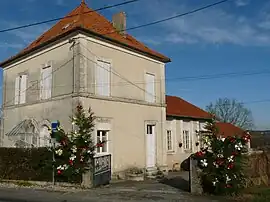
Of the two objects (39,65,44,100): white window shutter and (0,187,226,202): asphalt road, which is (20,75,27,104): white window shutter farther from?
(0,187,226,202): asphalt road

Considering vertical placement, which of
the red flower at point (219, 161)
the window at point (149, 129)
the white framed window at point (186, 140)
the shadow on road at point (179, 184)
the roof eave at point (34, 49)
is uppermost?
the roof eave at point (34, 49)

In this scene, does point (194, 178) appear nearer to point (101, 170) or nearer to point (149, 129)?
point (101, 170)

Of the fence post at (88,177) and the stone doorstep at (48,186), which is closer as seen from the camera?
the stone doorstep at (48,186)

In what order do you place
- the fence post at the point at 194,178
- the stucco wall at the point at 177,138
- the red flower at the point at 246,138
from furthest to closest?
the stucco wall at the point at 177,138, the fence post at the point at 194,178, the red flower at the point at 246,138

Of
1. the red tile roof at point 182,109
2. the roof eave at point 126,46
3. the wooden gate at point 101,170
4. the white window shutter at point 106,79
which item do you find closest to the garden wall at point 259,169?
the wooden gate at point 101,170

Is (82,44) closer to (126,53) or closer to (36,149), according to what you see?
(126,53)

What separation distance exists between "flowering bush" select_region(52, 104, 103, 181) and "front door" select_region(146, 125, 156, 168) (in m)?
5.62

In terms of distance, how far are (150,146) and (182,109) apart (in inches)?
→ 281

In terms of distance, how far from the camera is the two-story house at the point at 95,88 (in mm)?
16484

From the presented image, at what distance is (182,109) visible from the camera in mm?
26141

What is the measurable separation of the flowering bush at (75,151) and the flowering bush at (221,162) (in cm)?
486

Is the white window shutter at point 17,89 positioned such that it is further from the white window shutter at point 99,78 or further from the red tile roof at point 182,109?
the red tile roof at point 182,109

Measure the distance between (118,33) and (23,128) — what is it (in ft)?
26.1

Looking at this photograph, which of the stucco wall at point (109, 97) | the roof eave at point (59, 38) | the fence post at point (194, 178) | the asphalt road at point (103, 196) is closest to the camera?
the asphalt road at point (103, 196)
